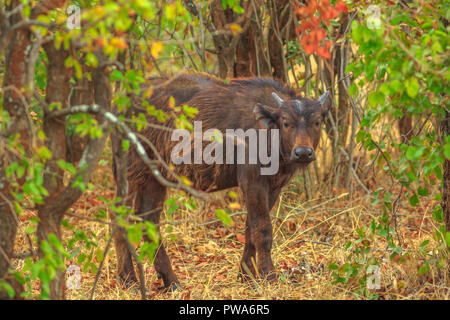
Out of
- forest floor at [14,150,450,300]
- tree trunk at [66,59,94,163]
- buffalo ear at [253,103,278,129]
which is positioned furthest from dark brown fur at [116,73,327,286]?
tree trunk at [66,59,94,163]

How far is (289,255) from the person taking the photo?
6391 mm

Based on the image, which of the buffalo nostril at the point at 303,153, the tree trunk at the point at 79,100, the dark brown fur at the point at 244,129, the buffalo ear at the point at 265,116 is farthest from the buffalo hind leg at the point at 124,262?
the buffalo nostril at the point at 303,153

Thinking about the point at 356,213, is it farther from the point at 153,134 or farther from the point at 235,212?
the point at 153,134

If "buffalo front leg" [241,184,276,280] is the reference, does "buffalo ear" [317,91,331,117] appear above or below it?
above

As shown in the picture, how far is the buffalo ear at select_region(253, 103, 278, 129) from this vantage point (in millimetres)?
5707

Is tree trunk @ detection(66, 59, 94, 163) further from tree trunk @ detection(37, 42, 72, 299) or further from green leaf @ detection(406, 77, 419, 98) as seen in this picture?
green leaf @ detection(406, 77, 419, 98)

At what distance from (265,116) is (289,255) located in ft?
4.94

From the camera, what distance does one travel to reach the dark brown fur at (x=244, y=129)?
224 inches

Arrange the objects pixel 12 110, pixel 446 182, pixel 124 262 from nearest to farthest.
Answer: pixel 12 110 < pixel 446 182 < pixel 124 262

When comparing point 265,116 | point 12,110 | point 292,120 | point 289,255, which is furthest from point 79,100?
point 289,255

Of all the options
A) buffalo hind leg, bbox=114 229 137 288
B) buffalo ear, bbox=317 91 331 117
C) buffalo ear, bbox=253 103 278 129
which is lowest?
buffalo hind leg, bbox=114 229 137 288

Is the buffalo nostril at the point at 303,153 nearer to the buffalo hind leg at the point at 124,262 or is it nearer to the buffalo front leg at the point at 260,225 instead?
the buffalo front leg at the point at 260,225

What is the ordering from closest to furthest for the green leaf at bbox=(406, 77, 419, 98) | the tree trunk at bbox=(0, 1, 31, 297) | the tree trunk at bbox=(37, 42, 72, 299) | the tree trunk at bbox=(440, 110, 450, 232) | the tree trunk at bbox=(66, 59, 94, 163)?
1. the green leaf at bbox=(406, 77, 419, 98)
2. the tree trunk at bbox=(0, 1, 31, 297)
3. the tree trunk at bbox=(37, 42, 72, 299)
4. the tree trunk at bbox=(66, 59, 94, 163)
5. the tree trunk at bbox=(440, 110, 450, 232)

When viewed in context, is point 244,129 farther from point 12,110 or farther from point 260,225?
point 12,110
